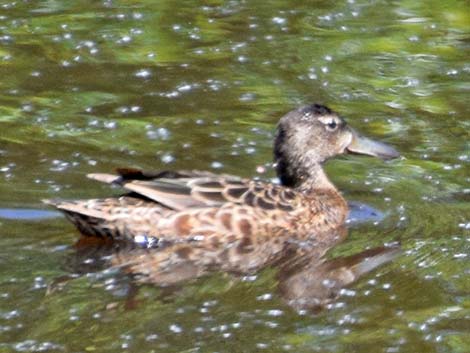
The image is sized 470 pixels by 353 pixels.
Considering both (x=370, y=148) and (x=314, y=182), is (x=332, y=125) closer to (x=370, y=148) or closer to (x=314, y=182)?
(x=370, y=148)

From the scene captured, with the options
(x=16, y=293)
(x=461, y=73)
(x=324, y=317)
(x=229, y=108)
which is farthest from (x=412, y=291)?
(x=461, y=73)

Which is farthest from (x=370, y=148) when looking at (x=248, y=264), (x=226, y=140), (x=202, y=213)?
(x=248, y=264)

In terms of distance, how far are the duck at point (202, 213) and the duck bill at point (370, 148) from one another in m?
0.54

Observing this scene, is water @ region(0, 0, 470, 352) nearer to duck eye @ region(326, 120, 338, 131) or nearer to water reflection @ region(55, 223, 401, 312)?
water reflection @ region(55, 223, 401, 312)

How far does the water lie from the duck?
25 centimetres

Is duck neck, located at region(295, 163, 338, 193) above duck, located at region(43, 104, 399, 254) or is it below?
below

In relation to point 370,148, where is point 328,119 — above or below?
above

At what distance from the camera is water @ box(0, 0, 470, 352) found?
8023mm

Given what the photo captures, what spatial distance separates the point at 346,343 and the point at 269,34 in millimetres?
6569

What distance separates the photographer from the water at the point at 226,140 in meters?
8.02

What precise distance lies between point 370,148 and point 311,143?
1.44ft

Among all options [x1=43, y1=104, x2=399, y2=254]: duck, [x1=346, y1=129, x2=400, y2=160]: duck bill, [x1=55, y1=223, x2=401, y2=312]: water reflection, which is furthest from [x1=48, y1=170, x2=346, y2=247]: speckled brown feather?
[x1=346, y1=129, x2=400, y2=160]: duck bill

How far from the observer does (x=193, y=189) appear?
9828 mm

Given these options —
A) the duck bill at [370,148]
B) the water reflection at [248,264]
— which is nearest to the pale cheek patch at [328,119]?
the duck bill at [370,148]
